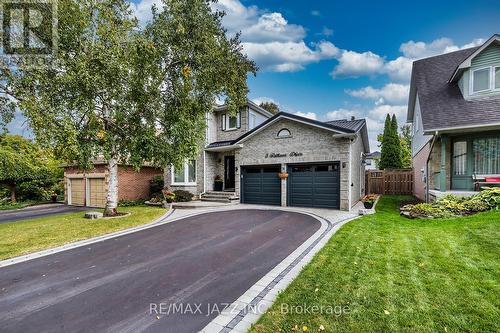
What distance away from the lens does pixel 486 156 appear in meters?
10.7

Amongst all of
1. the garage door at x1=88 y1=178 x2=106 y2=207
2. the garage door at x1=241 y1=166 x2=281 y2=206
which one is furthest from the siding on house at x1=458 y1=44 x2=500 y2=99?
the garage door at x1=88 y1=178 x2=106 y2=207

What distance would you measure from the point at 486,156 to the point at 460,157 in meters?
0.88

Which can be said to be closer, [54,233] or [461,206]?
[54,233]

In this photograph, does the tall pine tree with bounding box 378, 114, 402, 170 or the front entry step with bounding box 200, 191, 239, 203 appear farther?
the tall pine tree with bounding box 378, 114, 402, 170

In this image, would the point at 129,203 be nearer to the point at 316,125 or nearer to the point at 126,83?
the point at 126,83

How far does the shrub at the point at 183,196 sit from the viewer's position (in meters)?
15.2

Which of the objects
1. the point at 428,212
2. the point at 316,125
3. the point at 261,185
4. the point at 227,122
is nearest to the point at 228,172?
the point at 227,122

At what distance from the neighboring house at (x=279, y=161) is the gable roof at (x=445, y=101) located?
3.24 meters

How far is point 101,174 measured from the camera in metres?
16.6

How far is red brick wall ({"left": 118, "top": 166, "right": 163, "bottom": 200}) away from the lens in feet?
53.6

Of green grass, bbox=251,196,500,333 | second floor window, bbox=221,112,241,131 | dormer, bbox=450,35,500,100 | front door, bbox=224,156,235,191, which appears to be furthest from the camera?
front door, bbox=224,156,235,191

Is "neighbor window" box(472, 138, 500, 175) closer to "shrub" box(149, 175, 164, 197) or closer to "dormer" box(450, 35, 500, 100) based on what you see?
"dormer" box(450, 35, 500, 100)

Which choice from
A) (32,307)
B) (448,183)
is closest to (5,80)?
(32,307)

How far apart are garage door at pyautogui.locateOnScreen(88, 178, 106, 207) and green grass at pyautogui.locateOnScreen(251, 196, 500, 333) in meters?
15.9
